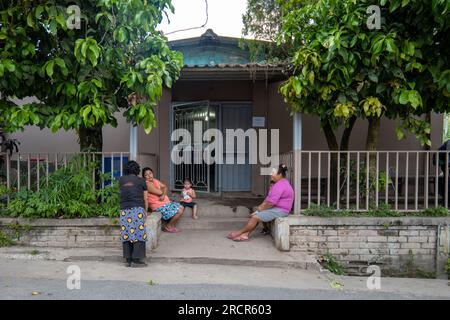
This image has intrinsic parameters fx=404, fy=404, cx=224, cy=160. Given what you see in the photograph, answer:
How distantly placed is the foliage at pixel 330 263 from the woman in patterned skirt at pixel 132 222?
105 inches

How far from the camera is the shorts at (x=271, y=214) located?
20.7 feet

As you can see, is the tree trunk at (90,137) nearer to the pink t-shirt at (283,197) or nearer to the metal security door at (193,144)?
the metal security door at (193,144)

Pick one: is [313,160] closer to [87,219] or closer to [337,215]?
[337,215]

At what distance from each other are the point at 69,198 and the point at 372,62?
487cm

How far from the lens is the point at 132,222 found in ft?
18.1

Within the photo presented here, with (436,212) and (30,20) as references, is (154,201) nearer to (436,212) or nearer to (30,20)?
(30,20)

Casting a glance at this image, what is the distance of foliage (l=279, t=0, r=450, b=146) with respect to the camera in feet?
17.7

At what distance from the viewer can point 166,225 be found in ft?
23.1

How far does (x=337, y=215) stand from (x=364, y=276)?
974 millimetres

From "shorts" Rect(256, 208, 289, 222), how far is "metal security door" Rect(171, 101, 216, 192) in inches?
111

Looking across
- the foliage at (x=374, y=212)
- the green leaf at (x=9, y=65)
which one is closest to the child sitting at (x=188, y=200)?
the foliage at (x=374, y=212)
